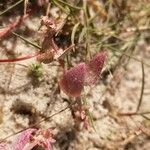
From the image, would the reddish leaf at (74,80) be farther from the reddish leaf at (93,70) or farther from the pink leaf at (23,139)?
the pink leaf at (23,139)

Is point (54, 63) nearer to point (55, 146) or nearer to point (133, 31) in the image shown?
point (55, 146)

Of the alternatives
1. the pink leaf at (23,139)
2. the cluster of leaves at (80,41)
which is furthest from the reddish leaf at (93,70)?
the pink leaf at (23,139)

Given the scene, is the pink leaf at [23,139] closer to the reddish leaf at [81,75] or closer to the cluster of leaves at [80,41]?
the cluster of leaves at [80,41]

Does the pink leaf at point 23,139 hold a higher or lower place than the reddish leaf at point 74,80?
lower

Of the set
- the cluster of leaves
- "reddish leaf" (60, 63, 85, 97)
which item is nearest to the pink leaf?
the cluster of leaves

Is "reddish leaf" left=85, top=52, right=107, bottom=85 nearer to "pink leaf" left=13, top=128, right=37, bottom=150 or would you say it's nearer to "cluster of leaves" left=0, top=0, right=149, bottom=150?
"cluster of leaves" left=0, top=0, right=149, bottom=150

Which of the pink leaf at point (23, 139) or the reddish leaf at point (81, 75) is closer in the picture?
the pink leaf at point (23, 139)

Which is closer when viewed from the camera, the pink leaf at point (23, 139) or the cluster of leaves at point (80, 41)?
the pink leaf at point (23, 139)

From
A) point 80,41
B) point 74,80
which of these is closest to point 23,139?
point 74,80

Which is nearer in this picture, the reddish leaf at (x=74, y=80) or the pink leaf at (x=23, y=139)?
the pink leaf at (x=23, y=139)

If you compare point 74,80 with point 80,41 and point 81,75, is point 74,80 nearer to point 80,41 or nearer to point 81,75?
point 81,75
